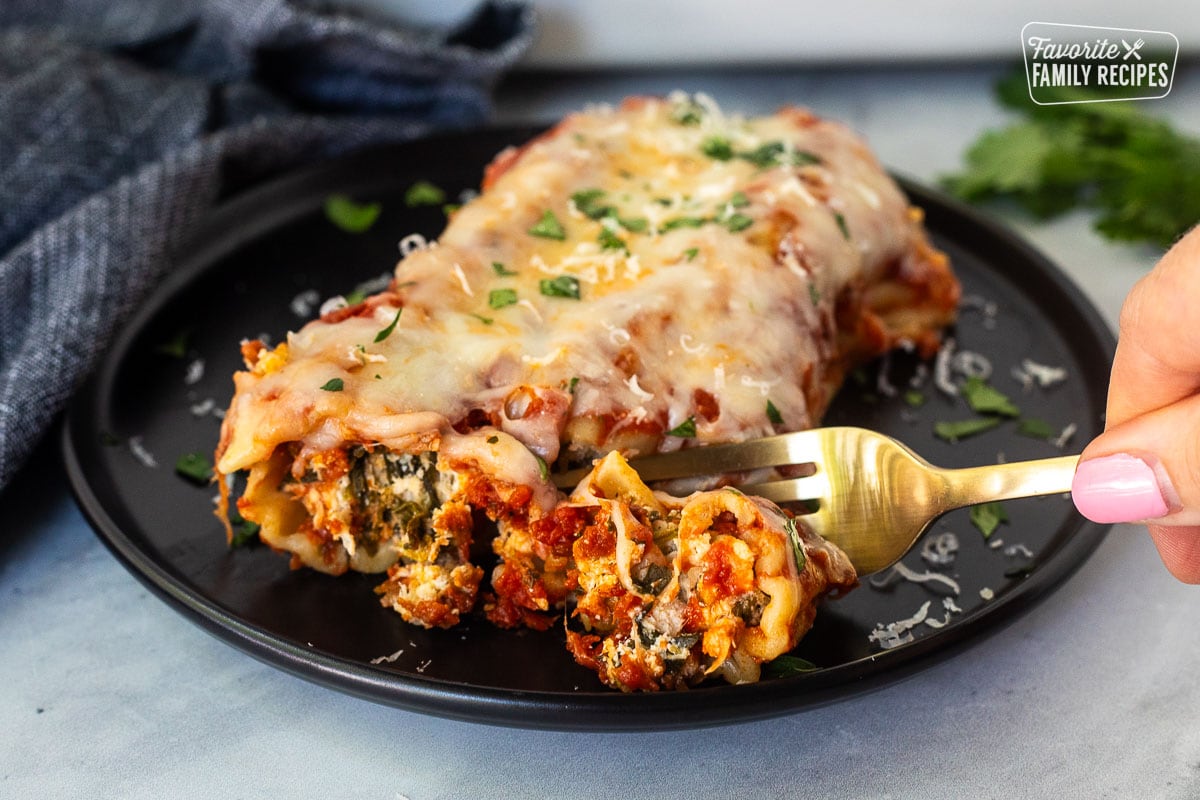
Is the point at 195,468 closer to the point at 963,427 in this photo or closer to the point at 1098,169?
the point at 963,427

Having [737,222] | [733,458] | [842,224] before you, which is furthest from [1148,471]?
[842,224]

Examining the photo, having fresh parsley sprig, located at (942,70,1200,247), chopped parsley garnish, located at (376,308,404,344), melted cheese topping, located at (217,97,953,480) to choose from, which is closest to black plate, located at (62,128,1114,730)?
melted cheese topping, located at (217,97,953,480)

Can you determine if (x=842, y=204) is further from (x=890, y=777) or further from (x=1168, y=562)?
(x=890, y=777)

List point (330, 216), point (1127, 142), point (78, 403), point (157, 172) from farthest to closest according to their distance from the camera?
1. point (1127, 142)
2. point (330, 216)
3. point (157, 172)
4. point (78, 403)

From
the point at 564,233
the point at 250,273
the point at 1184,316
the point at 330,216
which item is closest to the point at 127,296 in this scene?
the point at 250,273

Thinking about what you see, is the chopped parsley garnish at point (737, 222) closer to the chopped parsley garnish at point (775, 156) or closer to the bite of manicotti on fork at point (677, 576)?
the chopped parsley garnish at point (775, 156)

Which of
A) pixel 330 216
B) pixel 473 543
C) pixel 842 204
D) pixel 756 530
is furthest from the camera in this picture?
pixel 330 216
